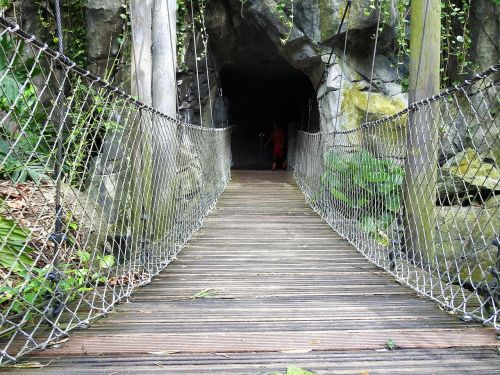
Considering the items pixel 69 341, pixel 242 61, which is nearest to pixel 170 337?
pixel 69 341

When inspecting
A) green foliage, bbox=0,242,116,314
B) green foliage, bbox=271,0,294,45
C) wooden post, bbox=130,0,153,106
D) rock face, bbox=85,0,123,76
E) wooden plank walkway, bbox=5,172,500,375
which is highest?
green foliage, bbox=271,0,294,45

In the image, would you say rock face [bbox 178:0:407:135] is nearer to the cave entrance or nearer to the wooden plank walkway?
the cave entrance

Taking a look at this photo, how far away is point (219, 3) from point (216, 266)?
4.03 meters

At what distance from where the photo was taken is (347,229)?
2859 mm

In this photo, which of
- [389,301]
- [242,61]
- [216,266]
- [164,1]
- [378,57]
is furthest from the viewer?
[242,61]

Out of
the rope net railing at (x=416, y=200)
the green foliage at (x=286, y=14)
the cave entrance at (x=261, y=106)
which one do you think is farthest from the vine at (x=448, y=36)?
the cave entrance at (x=261, y=106)

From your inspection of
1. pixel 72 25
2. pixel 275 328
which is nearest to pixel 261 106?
pixel 72 25

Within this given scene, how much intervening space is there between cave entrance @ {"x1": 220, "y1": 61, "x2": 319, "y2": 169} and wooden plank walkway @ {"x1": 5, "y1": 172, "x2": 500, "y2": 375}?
578cm

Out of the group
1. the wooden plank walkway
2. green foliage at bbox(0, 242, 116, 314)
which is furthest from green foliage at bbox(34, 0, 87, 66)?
green foliage at bbox(0, 242, 116, 314)

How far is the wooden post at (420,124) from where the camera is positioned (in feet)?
7.47

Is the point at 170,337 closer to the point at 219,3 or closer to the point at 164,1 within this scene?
the point at 164,1

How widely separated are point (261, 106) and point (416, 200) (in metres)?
8.68

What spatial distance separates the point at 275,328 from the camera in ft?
4.27

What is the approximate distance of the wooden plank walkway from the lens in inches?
41.9
